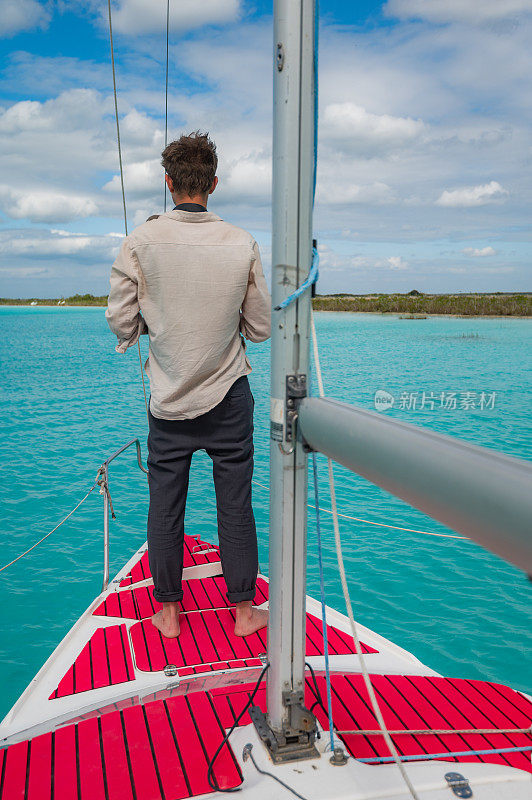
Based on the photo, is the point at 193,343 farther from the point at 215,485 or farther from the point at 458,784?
the point at 458,784

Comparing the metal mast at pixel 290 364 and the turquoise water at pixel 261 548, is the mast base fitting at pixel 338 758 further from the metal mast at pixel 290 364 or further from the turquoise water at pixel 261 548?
the turquoise water at pixel 261 548

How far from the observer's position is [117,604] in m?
2.62

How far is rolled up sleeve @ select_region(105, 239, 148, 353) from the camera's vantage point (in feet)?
6.28

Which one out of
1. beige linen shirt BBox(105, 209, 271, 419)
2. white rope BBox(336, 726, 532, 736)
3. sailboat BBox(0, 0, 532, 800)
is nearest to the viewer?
sailboat BBox(0, 0, 532, 800)

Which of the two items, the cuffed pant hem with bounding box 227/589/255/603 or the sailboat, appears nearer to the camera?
the sailboat

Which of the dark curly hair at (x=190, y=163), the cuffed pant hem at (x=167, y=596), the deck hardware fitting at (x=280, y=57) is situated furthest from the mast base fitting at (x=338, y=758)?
the dark curly hair at (x=190, y=163)

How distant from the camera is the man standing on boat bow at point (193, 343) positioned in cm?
192

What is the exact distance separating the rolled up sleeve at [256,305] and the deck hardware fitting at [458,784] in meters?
1.35

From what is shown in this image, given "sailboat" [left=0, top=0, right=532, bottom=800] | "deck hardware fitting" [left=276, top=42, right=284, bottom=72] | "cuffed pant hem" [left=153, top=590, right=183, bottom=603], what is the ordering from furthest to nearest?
"cuffed pant hem" [left=153, top=590, right=183, bottom=603] → "deck hardware fitting" [left=276, top=42, right=284, bottom=72] → "sailboat" [left=0, top=0, right=532, bottom=800]

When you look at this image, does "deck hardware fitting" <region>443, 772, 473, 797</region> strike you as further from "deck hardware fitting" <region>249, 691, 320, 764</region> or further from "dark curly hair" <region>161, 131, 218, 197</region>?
"dark curly hair" <region>161, 131, 218, 197</region>

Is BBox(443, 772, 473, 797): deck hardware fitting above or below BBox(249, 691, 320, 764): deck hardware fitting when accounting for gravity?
below

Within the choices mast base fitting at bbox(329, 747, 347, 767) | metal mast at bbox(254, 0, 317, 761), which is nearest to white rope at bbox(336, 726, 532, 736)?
mast base fitting at bbox(329, 747, 347, 767)

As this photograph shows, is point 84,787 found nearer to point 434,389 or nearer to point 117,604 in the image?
point 117,604

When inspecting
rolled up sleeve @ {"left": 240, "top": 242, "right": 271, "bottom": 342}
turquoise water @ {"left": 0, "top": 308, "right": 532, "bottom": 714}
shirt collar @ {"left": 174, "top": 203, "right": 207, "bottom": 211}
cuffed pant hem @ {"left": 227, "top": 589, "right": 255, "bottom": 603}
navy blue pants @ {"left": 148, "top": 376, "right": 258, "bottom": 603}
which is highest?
shirt collar @ {"left": 174, "top": 203, "right": 207, "bottom": 211}
